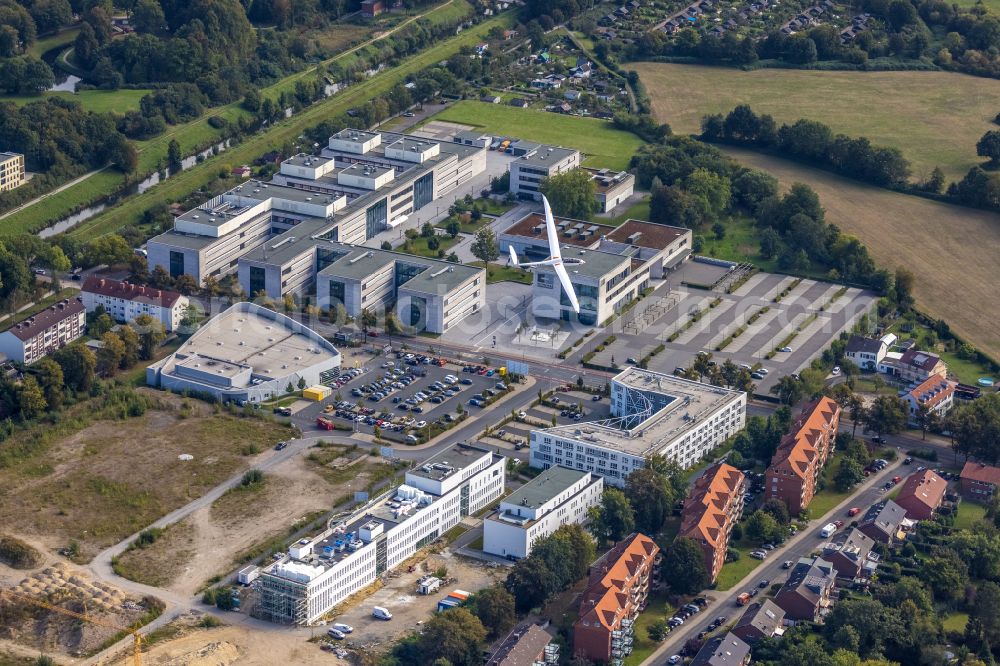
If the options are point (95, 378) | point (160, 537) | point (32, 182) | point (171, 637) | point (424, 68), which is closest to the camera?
point (171, 637)

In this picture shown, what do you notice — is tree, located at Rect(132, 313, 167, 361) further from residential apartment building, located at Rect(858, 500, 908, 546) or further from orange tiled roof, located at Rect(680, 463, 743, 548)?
residential apartment building, located at Rect(858, 500, 908, 546)

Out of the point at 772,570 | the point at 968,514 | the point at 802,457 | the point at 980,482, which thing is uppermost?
the point at 802,457

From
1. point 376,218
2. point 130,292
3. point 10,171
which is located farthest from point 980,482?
point 10,171

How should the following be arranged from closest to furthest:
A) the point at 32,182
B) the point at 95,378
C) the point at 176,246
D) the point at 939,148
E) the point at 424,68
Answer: the point at 95,378 < the point at 176,246 < the point at 32,182 < the point at 939,148 < the point at 424,68

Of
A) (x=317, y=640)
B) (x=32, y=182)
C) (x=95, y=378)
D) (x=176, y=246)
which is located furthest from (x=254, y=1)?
(x=317, y=640)

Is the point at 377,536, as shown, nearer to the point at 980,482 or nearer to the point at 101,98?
the point at 980,482

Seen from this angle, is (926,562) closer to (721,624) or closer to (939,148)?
(721,624)
